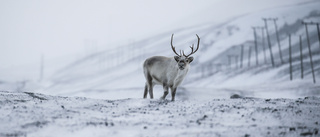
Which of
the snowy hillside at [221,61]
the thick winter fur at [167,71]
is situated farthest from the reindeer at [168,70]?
the snowy hillside at [221,61]

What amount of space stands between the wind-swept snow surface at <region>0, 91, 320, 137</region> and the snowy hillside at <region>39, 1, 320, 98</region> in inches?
1688

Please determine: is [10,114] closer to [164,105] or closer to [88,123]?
[88,123]

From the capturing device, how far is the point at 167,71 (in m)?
13.9

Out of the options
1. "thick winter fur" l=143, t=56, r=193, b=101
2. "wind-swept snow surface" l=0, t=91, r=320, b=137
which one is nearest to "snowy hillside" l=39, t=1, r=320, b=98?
"thick winter fur" l=143, t=56, r=193, b=101

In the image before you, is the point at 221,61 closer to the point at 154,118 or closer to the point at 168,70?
the point at 168,70

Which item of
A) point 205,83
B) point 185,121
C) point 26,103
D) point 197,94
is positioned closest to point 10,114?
point 26,103

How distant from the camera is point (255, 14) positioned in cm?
15750

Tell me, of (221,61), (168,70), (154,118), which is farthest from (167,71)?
(221,61)

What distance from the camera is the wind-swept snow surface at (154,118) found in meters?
7.65

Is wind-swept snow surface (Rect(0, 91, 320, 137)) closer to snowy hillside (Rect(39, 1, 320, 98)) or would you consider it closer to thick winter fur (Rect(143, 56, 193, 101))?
thick winter fur (Rect(143, 56, 193, 101))

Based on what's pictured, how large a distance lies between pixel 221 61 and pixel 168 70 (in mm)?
101569

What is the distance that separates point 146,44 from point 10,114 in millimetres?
169698

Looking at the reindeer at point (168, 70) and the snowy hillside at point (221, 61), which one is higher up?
the snowy hillside at point (221, 61)

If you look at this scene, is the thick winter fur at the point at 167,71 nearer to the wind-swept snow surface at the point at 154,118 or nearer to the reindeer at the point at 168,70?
the reindeer at the point at 168,70
